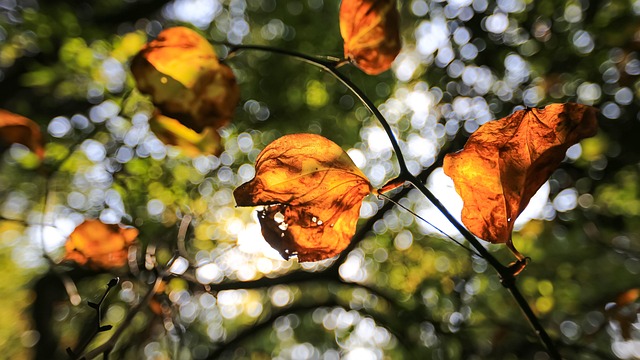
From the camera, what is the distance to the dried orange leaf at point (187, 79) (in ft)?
5.17

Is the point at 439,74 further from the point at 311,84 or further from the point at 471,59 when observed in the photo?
the point at 311,84

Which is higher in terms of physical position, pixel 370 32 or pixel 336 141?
pixel 370 32

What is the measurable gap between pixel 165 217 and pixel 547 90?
12.4 ft

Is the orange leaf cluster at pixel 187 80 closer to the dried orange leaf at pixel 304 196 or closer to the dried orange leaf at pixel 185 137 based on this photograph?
the dried orange leaf at pixel 185 137

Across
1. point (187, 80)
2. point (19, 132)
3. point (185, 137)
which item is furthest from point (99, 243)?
point (187, 80)

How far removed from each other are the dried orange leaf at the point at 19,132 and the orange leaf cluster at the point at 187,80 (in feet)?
3.69

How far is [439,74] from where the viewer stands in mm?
3803

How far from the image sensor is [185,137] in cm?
205

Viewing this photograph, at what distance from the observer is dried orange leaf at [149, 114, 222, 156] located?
6.48ft

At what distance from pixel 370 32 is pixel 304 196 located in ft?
2.14

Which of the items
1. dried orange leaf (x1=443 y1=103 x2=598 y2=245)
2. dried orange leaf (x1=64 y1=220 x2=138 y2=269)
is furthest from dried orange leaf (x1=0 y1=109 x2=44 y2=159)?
dried orange leaf (x1=443 y1=103 x2=598 y2=245)

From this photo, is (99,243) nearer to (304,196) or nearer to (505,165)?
(304,196)

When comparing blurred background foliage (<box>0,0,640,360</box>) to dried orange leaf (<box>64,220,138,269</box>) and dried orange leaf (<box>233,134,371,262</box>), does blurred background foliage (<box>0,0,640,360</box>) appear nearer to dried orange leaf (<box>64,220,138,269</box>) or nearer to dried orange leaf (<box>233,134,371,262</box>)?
dried orange leaf (<box>64,220,138,269</box>)

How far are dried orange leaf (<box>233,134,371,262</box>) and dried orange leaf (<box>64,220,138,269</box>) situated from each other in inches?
67.3
